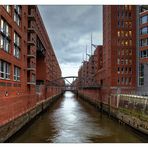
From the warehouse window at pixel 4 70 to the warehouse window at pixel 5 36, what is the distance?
1.38 meters

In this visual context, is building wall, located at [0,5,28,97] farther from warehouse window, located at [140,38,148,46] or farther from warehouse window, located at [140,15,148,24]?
warehouse window, located at [140,15,148,24]

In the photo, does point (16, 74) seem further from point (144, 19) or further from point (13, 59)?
point (144, 19)

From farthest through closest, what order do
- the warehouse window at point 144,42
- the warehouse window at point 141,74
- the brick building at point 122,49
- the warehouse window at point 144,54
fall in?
the brick building at point 122,49 → the warehouse window at point 141,74 → the warehouse window at point 144,54 → the warehouse window at point 144,42

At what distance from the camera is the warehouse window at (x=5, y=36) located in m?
20.8

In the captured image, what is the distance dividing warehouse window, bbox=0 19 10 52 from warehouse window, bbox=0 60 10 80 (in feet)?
4.53

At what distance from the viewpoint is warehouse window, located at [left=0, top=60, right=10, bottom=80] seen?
21.1m

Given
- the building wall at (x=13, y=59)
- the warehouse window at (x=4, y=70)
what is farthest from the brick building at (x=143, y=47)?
the warehouse window at (x=4, y=70)

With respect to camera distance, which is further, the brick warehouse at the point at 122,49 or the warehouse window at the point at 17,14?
the brick warehouse at the point at 122,49

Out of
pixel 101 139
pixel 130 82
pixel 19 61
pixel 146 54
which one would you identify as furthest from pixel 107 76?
pixel 101 139

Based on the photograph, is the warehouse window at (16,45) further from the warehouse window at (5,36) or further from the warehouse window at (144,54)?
the warehouse window at (144,54)

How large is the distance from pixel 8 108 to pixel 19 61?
870cm

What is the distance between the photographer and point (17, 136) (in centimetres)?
2128

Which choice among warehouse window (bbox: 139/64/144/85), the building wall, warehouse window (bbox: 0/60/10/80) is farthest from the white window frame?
warehouse window (bbox: 139/64/144/85)

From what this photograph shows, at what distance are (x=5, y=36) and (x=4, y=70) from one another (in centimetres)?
→ 322
